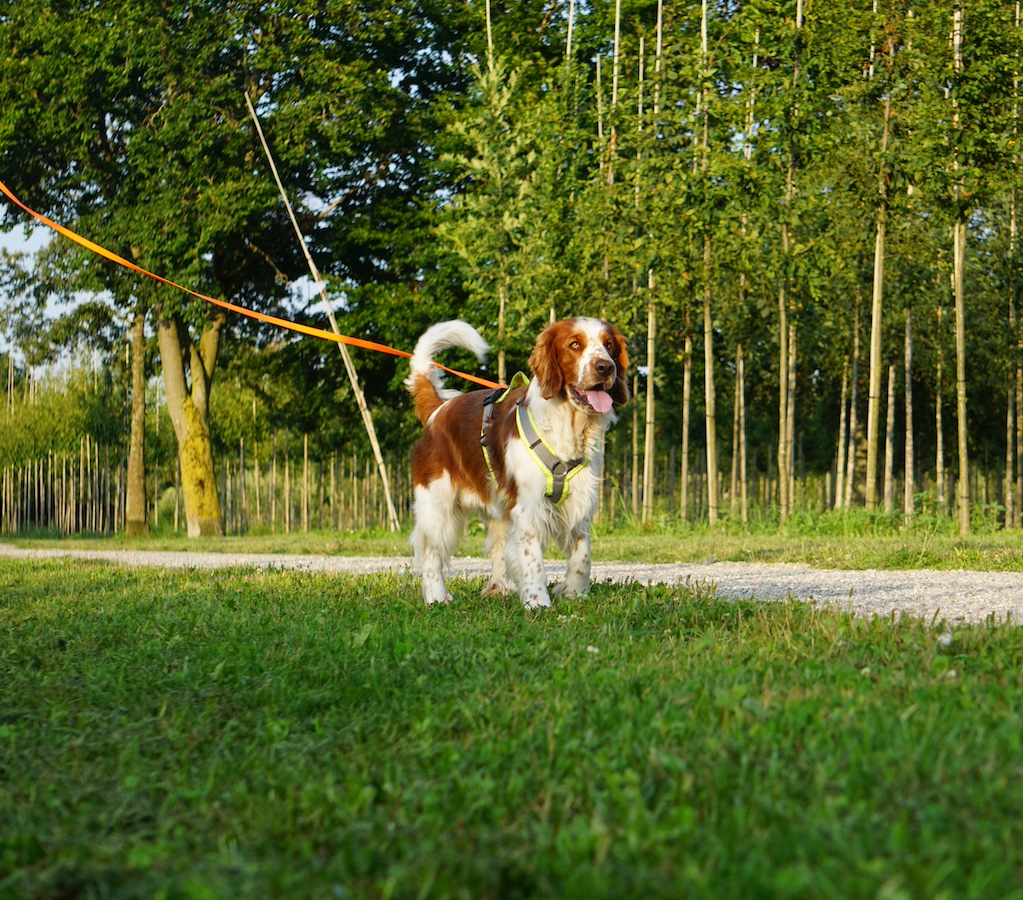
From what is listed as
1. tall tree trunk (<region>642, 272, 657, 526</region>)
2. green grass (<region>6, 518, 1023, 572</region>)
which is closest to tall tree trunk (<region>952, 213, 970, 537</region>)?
green grass (<region>6, 518, 1023, 572</region>)

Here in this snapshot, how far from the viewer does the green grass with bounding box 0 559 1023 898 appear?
214 cm

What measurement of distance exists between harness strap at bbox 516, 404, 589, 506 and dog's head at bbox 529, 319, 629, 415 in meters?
0.23

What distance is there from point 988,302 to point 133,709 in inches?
848

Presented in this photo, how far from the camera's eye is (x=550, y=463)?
20.5 feet

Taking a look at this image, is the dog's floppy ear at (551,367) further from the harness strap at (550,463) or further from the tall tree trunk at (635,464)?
the tall tree trunk at (635,464)

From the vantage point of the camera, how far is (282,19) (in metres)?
22.1

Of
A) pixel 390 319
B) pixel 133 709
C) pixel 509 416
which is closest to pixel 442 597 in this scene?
pixel 509 416

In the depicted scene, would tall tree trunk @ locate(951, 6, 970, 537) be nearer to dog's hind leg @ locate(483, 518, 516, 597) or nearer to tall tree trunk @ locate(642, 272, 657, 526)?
tall tree trunk @ locate(642, 272, 657, 526)

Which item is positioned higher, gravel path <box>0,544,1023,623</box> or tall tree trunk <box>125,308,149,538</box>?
tall tree trunk <box>125,308,149,538</box>

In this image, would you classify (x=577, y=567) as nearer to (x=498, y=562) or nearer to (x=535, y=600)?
(x=535, y=600)

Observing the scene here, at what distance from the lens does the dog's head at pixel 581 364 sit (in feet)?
20.0

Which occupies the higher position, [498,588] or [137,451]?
[137,451]

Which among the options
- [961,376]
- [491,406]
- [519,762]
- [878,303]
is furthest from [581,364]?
[878,303]

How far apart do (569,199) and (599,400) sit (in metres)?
12.5
